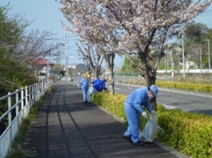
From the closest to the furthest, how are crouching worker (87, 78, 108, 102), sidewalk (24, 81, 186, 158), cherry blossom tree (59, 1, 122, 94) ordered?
sidewalk (24, 81, 186, 158), cherry blossom tree (59, 1, 122, 94), crouching worker (87, 78, 108, 102)

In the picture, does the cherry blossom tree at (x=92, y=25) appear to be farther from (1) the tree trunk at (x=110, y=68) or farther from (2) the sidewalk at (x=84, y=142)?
(1) the tree trunk at (x=110, y=68)

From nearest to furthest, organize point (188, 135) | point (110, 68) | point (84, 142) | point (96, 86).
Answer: point (188, 135) < point (84, 142) < point (110, 68) < point (96, 86)

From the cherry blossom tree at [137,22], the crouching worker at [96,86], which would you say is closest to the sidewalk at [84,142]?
the cherry blossom tree at [137,22]

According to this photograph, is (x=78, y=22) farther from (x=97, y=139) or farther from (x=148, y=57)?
(x=97, y=139)

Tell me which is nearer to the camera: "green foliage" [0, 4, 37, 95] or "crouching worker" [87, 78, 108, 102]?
"green foliage" [0, 4, 37, 95]

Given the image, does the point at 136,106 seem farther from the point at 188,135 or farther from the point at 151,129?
the point at 188,135

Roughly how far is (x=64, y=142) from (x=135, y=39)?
3.52m

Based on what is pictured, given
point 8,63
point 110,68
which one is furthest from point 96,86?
point 8,63

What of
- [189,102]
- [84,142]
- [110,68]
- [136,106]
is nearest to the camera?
[136,106]

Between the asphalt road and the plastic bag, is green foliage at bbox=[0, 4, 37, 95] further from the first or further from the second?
the asphalt road

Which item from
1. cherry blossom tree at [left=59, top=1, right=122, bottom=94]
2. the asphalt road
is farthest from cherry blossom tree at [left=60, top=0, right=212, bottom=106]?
the asphalt road

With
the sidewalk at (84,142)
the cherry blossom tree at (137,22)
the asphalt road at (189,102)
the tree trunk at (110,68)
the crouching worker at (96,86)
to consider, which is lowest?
the asphalt road at (189,102)

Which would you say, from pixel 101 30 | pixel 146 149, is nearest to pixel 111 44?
pixel 101 30

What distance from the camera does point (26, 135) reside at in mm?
10594
